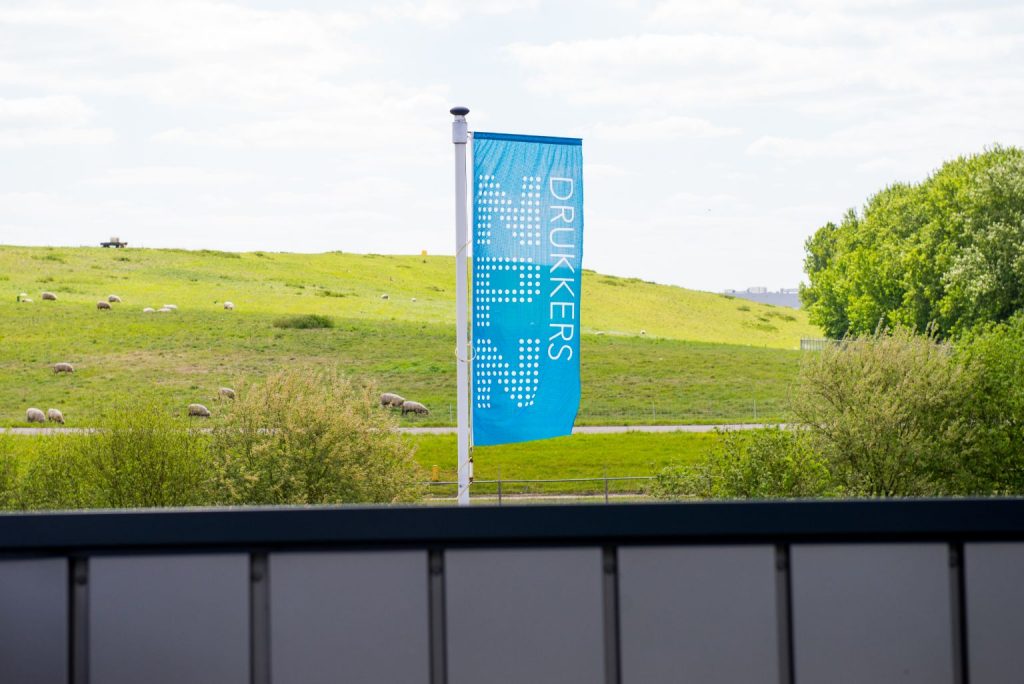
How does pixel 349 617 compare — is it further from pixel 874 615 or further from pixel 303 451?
pixel 303 451

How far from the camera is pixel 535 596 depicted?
2.85 m

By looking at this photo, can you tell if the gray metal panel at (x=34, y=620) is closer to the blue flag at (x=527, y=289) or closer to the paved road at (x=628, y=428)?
the blue flag at (x=527, y=289)

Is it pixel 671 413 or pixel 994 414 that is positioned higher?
pixel 994 414

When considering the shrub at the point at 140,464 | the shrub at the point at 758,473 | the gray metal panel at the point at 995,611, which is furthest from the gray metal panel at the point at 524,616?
the shrub at the point at 140,464

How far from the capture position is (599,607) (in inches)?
113

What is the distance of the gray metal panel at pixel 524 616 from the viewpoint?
9.27ft

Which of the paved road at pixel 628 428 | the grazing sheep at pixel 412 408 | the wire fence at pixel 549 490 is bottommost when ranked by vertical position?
the wire fence at pixel 549 490

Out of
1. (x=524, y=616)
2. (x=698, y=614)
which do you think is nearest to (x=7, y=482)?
(x=524, y=616)

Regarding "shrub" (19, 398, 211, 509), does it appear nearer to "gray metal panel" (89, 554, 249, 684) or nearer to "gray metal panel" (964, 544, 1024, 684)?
"gray metal panel" (89, 554, 249, 684)

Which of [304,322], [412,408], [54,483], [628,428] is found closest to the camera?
[54,483]

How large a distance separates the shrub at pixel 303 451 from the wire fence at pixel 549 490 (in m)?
8.76

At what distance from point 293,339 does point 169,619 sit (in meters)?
84.4

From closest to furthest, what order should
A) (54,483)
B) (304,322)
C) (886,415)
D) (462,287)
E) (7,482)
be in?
(462,287) → (54,483) → (7,482) → (886,415) → (304,322)

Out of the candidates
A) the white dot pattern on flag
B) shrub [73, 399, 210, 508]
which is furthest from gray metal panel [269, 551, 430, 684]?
shrub [73, 399, 210, 508]
